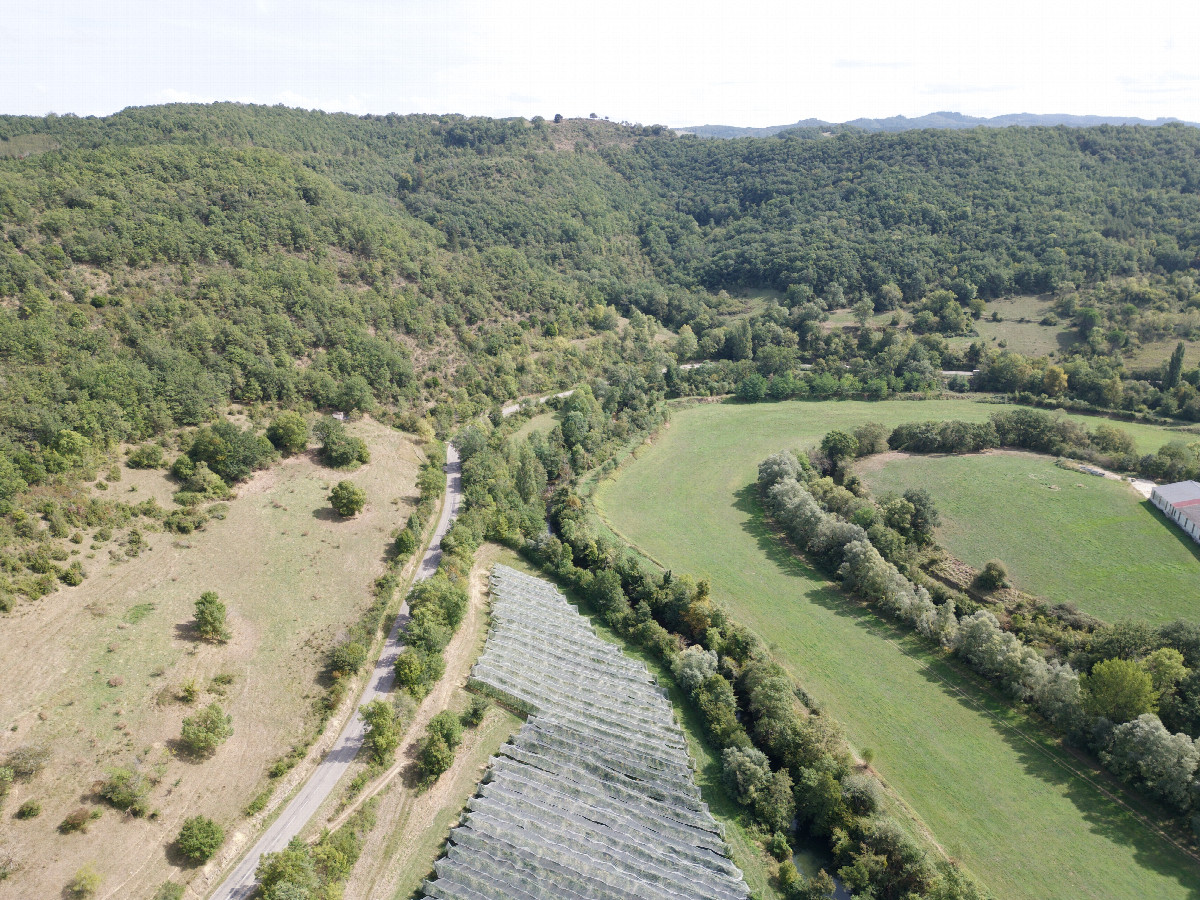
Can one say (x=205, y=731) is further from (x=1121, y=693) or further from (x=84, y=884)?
(x=1121, y=693)

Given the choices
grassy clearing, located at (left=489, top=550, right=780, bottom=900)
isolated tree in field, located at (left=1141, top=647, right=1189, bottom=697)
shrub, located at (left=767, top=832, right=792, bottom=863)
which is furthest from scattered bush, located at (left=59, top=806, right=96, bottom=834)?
isolated tree in field, located at (left=1141, top=647, right=1189, bottom=697)

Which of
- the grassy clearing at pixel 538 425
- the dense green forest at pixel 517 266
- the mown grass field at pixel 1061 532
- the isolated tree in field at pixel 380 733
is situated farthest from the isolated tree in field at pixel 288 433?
the mown grass field at pixel 1061 532

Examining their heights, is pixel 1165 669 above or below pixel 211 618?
above

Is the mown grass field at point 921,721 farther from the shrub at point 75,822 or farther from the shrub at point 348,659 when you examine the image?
the shrub at point 75,822

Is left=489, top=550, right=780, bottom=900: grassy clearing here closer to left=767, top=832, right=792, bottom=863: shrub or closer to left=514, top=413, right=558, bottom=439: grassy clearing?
left=767, top=832, right=792, bottom=863: shrub

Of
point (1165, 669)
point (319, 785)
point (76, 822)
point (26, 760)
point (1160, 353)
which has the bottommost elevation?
point (319, 785)

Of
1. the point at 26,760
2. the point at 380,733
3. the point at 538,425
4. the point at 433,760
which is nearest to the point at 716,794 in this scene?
the point at 433,760
